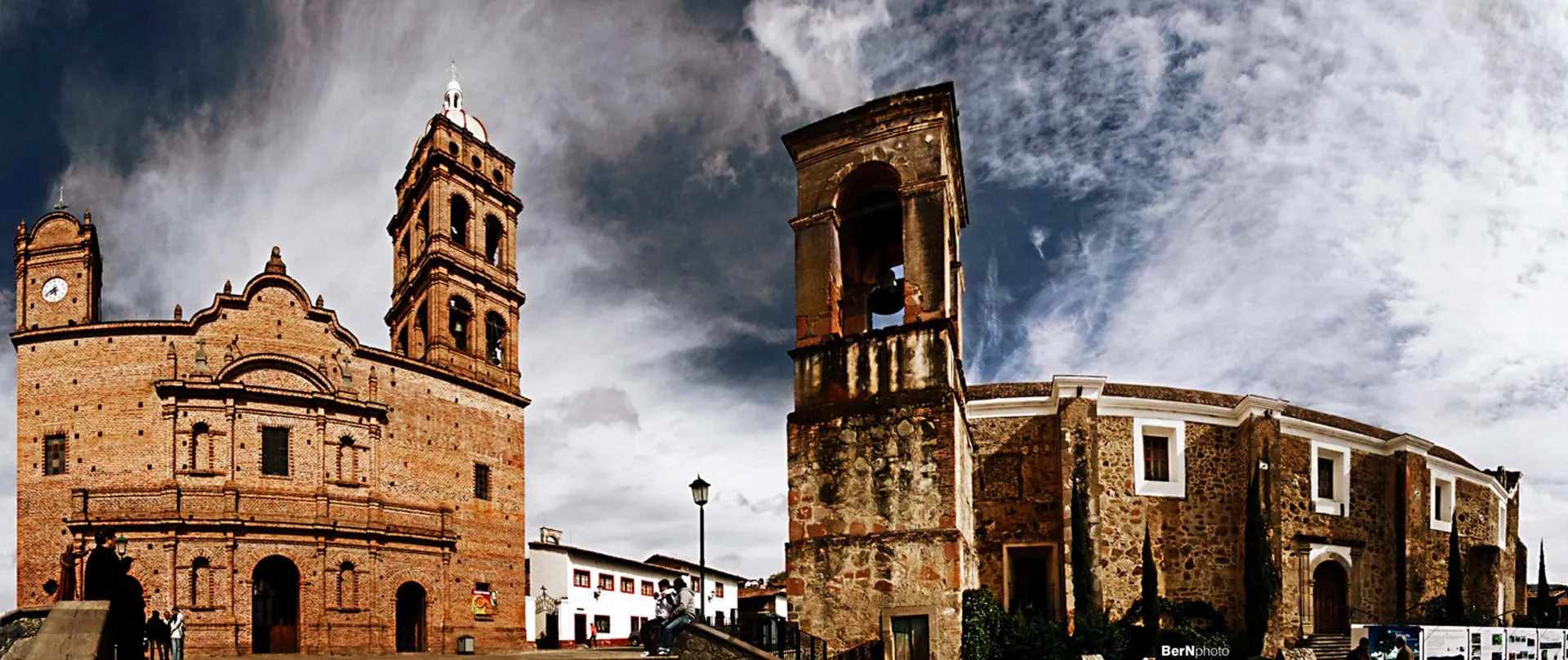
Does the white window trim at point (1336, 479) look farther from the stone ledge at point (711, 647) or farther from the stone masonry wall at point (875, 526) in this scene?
the stone ledge at point (711, 647)

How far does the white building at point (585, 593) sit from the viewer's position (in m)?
43.6

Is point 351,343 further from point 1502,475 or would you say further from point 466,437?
point 1502,475

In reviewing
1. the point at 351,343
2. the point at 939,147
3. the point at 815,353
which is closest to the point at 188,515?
the point at 351,343

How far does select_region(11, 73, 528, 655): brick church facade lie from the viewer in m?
29.4

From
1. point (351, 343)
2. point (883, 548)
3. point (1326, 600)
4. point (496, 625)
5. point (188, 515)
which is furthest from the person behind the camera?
point (496, 625)

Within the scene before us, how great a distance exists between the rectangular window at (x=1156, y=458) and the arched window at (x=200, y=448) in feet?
84.9

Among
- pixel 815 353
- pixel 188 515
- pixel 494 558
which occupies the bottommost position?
pixel 494 558

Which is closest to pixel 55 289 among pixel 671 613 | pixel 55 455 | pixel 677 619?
pixel 55 455

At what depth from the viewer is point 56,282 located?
31.1 m

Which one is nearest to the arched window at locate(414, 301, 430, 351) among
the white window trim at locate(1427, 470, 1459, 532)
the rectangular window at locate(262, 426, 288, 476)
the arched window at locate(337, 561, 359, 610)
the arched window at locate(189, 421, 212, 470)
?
the rectangular window at locate(262, 426, 288, 476)

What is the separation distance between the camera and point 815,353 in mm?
16328

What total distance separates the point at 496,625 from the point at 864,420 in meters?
24.5

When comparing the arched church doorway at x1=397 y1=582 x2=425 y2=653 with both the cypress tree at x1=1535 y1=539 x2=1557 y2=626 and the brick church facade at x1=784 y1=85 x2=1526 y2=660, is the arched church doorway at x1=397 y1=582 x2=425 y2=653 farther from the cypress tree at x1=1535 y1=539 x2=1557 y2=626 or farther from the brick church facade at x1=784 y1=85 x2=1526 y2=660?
the cypress tree at x1=1535 y1=539 x2=1557 y2=626

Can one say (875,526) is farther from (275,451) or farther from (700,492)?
(275,451)
